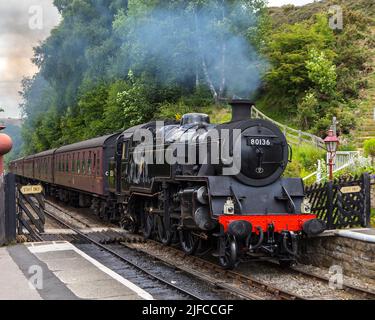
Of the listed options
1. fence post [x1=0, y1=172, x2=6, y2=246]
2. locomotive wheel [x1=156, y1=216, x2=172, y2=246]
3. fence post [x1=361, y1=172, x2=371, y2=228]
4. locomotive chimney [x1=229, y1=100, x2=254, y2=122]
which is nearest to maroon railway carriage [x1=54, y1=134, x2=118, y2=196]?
locomotive wheel [x1=156, y1=216, x2=172, y2=246]

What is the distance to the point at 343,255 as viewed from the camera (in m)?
10.3

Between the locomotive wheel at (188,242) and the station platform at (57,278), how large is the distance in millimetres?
2297

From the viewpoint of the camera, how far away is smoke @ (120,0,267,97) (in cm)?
2614

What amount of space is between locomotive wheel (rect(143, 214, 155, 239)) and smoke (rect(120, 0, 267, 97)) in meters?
13.8

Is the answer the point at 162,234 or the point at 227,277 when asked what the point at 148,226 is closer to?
the point at 162,234

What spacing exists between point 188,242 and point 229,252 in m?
2.08

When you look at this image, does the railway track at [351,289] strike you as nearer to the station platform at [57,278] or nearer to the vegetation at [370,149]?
the station platform at [57,278]

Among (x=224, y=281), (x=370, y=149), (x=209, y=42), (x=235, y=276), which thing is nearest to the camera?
(x=224, y=281)

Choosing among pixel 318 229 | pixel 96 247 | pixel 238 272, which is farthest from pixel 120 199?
pixel 318 229

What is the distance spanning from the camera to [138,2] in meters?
30.2

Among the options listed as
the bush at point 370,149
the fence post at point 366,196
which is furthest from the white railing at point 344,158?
the fence post at point 366,196

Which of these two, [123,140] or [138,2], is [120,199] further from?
[138,2]

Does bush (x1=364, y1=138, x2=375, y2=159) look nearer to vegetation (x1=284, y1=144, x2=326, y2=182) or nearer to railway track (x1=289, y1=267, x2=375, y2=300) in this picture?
vegetation (x1=284, y1=144, x2=326, y2=182)

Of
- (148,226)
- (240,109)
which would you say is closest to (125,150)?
(148,226)
